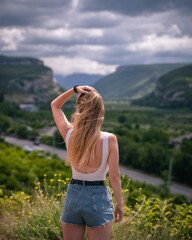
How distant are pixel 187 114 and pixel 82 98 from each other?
145707 millimetres

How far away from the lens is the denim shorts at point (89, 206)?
3.63 meters

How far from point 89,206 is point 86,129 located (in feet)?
2.18

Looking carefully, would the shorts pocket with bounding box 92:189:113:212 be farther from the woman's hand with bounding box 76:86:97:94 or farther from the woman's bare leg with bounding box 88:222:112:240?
the woman's hand with bounding box 76:86:97:94

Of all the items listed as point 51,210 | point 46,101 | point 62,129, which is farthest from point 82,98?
point 46,101

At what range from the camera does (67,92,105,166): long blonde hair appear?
3572mm

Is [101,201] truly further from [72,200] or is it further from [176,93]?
[176,93]

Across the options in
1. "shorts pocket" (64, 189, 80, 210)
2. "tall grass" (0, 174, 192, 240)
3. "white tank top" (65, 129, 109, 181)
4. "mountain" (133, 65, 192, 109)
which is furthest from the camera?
"mountain" (133, 65, 192, 109)

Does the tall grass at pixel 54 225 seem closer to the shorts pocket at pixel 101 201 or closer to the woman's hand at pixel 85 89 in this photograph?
the shorts pocket at pixel 101 201

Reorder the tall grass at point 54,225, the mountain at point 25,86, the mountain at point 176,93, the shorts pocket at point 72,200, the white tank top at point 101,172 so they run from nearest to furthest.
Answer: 1. the white tank top at point 101,172
2. the shorts pocket at point 72,200
3. the tall grass at point 54,225
4. the mountain at point 25,86
5. the mountain at point 176,93

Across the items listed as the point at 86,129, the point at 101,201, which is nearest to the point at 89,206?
the point at 101,201

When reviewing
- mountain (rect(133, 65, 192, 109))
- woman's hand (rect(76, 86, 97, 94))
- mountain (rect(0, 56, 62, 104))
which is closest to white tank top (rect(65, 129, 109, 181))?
woman's hand (rect(76, 86, 97, 94))

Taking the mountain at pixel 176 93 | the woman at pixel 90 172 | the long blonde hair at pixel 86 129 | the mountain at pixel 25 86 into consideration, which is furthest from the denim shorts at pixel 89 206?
the mountain at pixel 176 93

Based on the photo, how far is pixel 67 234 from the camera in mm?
3768

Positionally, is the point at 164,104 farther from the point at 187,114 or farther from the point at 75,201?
the point at 75,201
